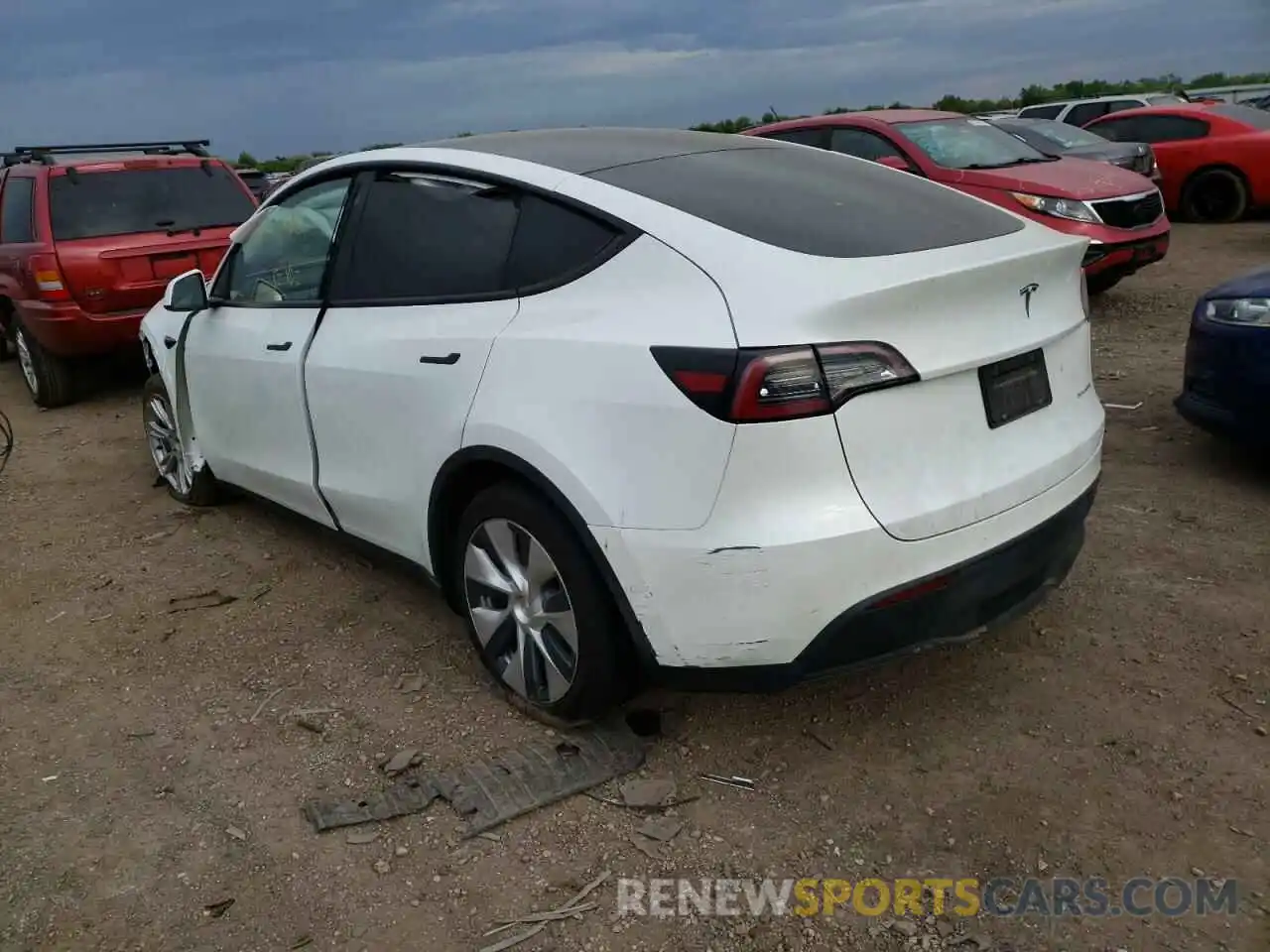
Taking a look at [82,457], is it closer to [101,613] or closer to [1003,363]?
[101,613]

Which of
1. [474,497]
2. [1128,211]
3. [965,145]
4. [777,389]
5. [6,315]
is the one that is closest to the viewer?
[777,389]

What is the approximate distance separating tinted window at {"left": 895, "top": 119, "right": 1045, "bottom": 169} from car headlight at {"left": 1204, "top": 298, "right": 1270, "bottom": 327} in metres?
4.56

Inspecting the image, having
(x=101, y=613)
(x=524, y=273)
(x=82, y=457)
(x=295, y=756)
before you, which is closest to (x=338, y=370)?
(x=524, y=273)

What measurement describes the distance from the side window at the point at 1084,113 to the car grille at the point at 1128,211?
10009 millimetres

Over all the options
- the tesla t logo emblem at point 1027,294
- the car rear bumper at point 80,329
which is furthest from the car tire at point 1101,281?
the car rear bumper at point 80,329

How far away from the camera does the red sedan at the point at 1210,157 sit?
12750 mm

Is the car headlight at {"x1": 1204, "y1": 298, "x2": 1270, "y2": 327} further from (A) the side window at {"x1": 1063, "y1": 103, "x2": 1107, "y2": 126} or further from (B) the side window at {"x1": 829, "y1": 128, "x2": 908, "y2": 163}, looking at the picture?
(A) the side window at {"x1": 1063, "y1": 103, "x2": 1107, "y2": 126}

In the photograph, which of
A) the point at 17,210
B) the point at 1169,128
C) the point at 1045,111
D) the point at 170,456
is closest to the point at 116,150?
the point at 17,210

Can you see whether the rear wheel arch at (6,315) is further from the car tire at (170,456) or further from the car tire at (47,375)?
the car tire at (170,456)

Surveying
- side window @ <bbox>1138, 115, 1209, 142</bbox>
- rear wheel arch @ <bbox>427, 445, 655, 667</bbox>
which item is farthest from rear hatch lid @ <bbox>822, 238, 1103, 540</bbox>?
side window @ <bbox>1138, 115, 1209, 142</bbox>

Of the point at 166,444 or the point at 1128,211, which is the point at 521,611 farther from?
the point at 1128,211

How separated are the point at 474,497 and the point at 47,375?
6184 mm

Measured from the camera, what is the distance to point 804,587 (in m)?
2.42

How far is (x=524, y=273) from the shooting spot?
9.65 feet
